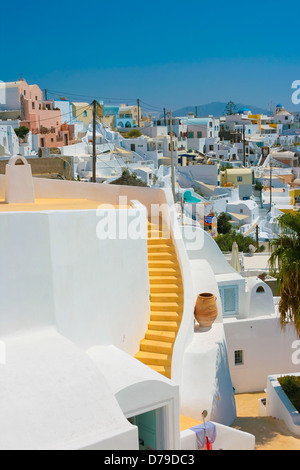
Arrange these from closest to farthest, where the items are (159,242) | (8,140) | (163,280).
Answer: (163,280) → (159,242) → (8,140)

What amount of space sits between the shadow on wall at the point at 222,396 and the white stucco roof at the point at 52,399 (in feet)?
17.0

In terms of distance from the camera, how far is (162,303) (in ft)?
41.0

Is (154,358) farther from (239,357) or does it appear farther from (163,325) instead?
(239,357)

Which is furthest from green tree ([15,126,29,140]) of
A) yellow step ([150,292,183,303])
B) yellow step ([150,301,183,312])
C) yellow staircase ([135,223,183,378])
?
yellow step ([150,301,183,312])

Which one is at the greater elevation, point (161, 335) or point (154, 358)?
point (161, 335)

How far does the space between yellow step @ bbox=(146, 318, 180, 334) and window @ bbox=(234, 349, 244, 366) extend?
554 cm

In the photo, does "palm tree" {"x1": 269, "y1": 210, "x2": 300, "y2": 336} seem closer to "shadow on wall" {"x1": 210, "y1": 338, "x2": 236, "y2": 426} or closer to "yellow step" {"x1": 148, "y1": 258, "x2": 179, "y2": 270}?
"shadow on wall" {"x1": 210, "y1": 338, "x2": 236, "y2": 426}

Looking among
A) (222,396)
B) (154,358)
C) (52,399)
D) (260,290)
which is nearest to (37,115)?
(260,290)

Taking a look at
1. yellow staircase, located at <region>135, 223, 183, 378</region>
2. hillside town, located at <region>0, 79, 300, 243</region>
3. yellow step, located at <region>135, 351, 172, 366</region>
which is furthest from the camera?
hillside town, located at <region>0, 79, 300, 243</region>

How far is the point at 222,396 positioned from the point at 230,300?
15.2 feet

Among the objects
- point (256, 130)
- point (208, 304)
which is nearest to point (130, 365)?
point (208, 304)

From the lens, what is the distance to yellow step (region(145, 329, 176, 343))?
Answer: 11.5 metres

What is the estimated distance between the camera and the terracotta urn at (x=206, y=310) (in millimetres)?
13500

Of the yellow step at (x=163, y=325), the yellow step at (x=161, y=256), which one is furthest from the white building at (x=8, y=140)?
the yellow step at (x=163, y=325)
